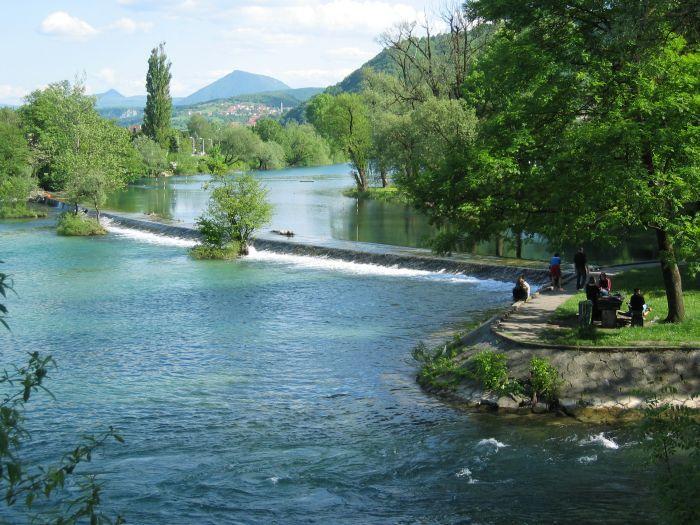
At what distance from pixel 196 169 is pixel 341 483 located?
402ft

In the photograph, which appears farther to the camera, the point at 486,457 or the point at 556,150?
the point at 556,150

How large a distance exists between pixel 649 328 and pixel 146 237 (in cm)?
4329

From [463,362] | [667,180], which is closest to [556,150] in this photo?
[667,180]

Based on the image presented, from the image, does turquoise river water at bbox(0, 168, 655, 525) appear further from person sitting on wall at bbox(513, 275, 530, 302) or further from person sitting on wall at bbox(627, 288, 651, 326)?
person sitting on wall at bbox(627, 288, 651, 326)

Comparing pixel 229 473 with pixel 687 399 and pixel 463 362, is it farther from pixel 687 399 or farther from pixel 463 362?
pixel 687 399

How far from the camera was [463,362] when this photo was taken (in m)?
21.6

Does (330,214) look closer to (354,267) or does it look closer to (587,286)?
(354,267)

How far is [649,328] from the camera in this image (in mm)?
20078

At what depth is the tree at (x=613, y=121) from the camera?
18.2 metres

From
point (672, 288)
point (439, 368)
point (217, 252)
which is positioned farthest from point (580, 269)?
point (217, 252)

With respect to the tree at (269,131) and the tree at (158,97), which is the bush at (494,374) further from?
the tree at (269,131)

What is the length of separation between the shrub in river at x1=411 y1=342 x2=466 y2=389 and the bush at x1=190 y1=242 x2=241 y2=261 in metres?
23.7

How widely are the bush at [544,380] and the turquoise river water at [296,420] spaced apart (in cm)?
90

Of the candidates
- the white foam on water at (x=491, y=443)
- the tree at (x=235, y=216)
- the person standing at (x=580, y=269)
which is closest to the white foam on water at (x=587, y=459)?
the white foam on water at (x=491, y=443)
